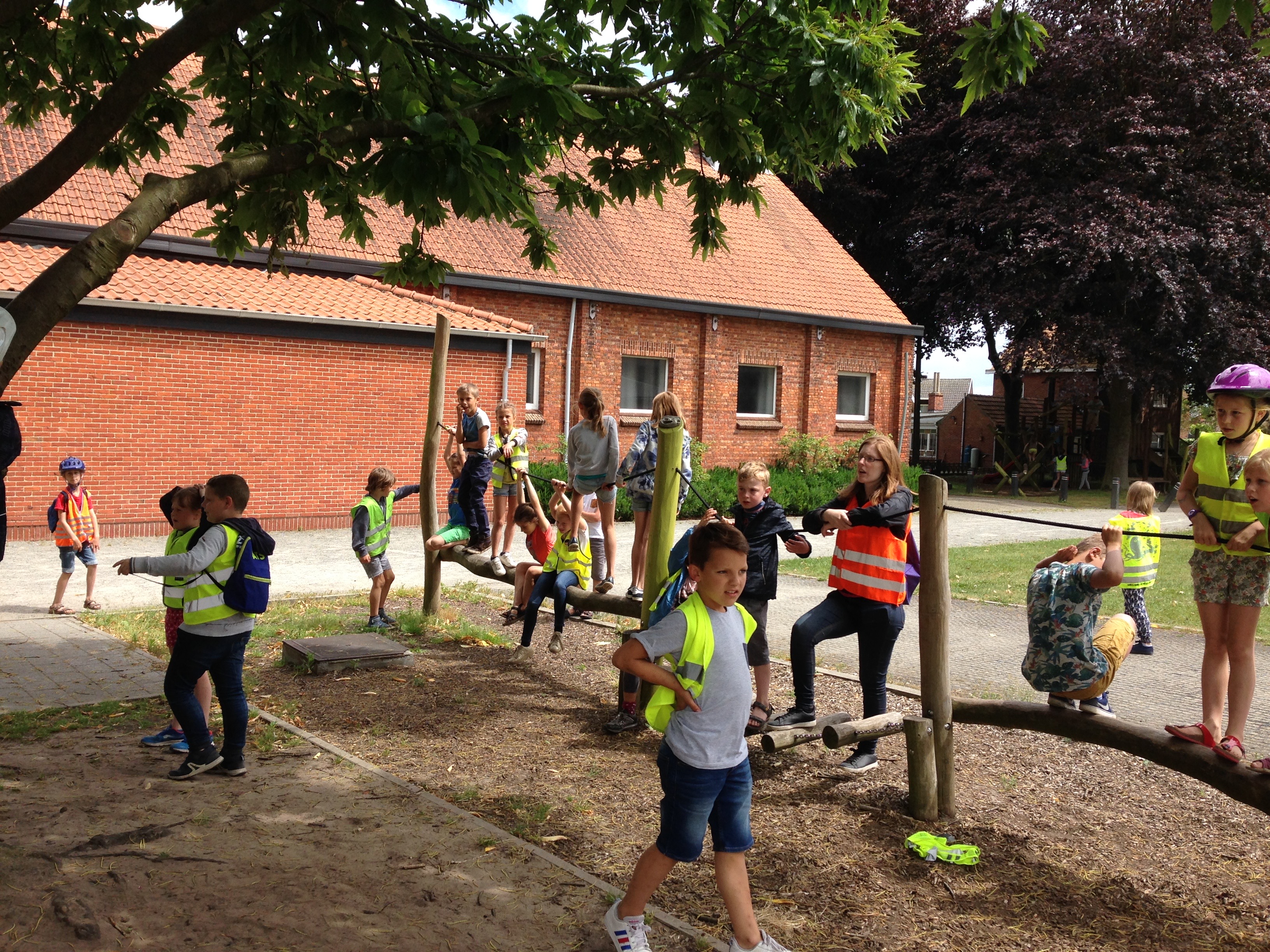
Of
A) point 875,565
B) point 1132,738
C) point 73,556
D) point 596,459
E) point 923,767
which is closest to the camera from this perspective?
point 1132,738

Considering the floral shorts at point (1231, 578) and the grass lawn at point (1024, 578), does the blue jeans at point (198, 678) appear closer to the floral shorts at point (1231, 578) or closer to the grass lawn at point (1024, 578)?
the floral shorts at point (1231, 578)

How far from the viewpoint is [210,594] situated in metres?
5.28

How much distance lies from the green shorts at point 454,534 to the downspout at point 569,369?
35.5 ft

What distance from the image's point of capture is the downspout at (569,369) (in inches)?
811

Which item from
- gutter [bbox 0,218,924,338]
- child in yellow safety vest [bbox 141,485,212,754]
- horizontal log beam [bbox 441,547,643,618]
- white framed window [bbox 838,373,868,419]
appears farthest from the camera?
white framed window [bbox 838,373,868,419]

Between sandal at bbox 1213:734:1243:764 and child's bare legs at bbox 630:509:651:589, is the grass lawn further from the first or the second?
sandal at bbox 1213:734:1243:764

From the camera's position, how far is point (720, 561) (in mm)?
3680

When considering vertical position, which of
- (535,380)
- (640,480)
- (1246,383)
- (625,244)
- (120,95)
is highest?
(625,244)

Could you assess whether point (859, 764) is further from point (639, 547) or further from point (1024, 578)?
point (1024, 578)

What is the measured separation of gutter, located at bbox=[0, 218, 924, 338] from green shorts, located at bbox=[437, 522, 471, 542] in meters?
5.02

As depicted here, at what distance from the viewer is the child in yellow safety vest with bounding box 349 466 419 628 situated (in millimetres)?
8875

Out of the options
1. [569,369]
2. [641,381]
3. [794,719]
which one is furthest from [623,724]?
[641,381]

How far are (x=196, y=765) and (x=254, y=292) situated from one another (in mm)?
12096

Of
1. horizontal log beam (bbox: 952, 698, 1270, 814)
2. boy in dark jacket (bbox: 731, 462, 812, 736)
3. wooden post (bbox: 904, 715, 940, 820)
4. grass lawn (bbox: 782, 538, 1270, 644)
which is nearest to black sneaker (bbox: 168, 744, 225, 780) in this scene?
boy in dark jacket (bbox: 731, 462, 812, 736)
